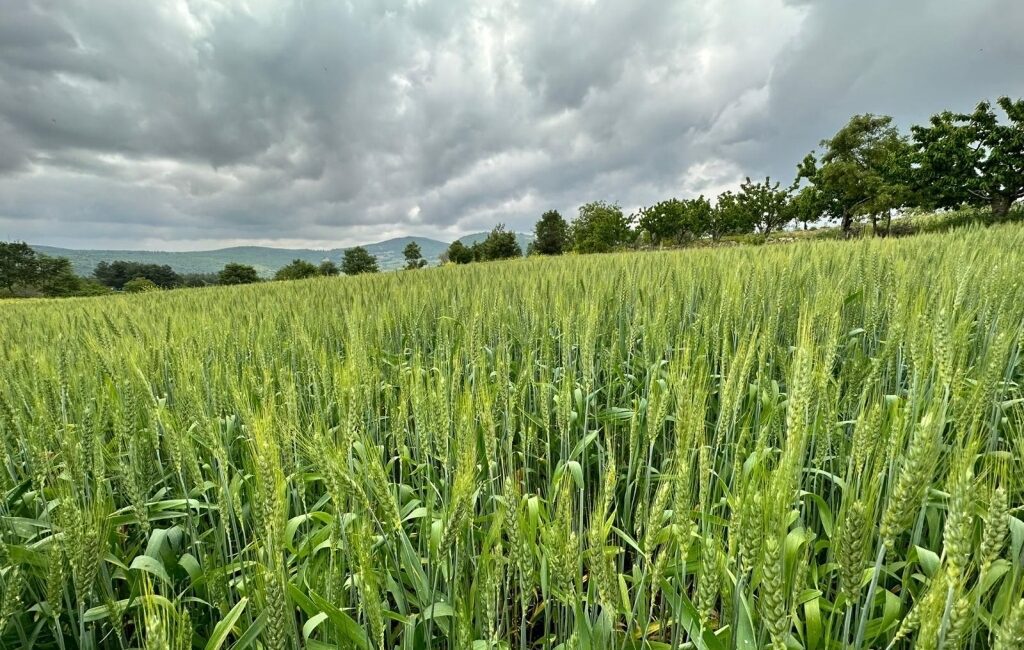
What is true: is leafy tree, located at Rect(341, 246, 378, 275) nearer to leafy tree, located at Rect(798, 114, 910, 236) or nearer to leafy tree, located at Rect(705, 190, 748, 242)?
leafy tree, located at Rect(705, 190, 748, 242)

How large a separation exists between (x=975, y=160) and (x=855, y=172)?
863 centimetres

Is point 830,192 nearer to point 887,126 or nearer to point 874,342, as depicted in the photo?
point 887,126

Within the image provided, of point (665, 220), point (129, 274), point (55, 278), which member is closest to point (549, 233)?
point (665, 220)

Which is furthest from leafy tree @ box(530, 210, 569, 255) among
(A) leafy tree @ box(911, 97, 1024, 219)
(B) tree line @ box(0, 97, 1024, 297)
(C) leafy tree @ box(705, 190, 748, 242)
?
(A) leafy tree @ box(911, 97, 1024, 219)

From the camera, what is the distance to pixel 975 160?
20703mm

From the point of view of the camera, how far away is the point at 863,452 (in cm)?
107

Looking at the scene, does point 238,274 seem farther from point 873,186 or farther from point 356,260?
point 873,186

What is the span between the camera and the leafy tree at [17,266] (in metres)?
71.3

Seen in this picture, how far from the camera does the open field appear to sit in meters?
0.81

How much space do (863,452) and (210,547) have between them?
7.19ft

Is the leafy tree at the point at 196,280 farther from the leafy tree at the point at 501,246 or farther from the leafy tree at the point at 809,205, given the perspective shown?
the leafy tree at the point at 809,205

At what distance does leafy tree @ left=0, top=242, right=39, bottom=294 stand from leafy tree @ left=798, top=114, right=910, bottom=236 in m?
113

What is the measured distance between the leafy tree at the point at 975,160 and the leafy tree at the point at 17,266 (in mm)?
114856

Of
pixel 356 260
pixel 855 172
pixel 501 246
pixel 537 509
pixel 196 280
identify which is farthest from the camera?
pixel 196 280
